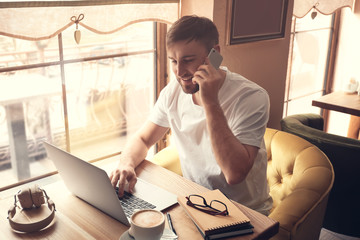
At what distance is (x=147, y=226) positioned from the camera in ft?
3.21

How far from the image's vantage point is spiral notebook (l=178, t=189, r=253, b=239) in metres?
1.05

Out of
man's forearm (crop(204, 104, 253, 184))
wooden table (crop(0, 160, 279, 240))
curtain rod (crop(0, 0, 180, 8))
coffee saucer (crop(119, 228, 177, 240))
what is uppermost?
curtain rod (crop(0, 0, 180, 8))

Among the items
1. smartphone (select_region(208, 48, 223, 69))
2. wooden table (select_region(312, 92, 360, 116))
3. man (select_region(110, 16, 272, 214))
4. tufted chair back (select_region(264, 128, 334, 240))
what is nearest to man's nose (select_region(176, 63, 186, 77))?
man (select_region(110, 16, 272, 214))

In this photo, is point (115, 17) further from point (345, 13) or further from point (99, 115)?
point (345, 13)

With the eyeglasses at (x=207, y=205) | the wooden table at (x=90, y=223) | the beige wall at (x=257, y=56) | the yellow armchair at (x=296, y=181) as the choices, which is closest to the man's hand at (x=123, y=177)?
the wooden table at (x=90, y=223)

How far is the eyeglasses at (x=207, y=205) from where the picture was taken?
1.12m

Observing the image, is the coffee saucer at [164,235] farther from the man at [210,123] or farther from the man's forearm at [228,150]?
the man's forearm at [228,150]

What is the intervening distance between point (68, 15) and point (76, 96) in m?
0.46

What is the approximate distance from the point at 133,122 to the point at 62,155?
3.59ft

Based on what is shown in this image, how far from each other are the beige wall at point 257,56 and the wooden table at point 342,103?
0.38 meters

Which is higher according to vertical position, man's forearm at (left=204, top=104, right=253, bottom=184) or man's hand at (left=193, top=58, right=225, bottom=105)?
man's hand at (left=193, top=58, right=225, bottom=105)

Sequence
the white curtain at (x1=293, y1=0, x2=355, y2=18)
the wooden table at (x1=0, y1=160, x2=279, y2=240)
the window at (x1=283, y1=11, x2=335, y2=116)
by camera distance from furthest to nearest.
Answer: the window at (x1=283, y1=11, x2=335, y2=116) < the white curtain at (x1=293, y1=0, x2=355, y2=18) < the wooden table at (x1=0, y1=160, x2=279, y2=240)

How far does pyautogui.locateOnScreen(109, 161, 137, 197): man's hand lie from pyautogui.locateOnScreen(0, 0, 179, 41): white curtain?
0.65 metres

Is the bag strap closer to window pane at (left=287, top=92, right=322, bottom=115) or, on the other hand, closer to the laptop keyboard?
the laptop keyboard
